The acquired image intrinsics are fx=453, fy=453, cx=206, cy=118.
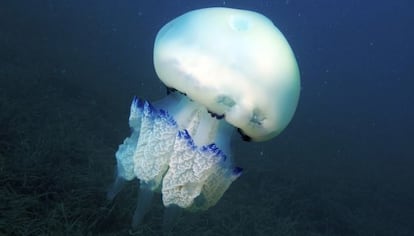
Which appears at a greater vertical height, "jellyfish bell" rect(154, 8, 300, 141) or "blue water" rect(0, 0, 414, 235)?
"jellyfish bell" rect(154, 8, 300, 141)

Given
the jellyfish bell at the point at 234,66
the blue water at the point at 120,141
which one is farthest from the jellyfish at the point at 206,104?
the blue water at the point at 120,141

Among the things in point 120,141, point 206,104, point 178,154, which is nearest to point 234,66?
point 206,104

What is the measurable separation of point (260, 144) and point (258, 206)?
4.59 metres

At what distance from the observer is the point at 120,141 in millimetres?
6906

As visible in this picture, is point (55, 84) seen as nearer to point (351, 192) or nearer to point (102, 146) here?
point (102, 146)

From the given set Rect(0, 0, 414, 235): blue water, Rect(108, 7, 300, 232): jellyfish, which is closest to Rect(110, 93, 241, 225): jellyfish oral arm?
Rect(108, 7, 300, 232): jellyfish

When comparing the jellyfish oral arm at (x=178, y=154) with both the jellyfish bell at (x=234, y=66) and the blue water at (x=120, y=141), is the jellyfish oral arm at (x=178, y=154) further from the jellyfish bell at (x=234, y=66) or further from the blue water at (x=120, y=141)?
the blue water at (x=120, y=141)

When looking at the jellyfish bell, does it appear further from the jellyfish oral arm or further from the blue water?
the blue water

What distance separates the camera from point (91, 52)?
1611 cm

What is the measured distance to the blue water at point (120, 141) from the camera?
411cm

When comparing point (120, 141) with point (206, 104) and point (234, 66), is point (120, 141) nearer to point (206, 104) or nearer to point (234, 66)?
point (206, 104)

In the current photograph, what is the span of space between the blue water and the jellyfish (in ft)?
1.67

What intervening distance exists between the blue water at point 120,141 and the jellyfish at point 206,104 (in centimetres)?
51

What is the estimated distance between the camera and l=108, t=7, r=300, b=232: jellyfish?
2408mm
